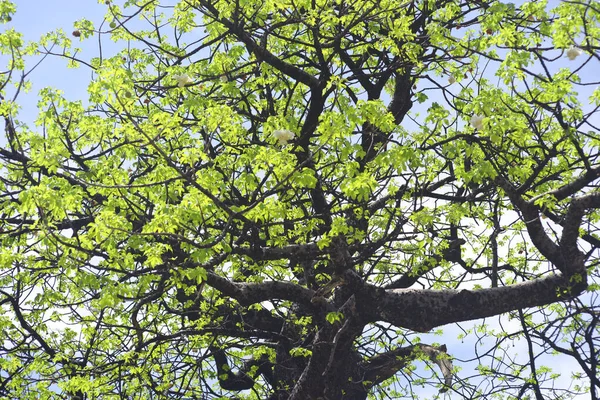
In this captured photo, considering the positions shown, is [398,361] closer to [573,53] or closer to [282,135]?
[282,135]

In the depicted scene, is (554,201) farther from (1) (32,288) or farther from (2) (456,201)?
(1) (32,288)

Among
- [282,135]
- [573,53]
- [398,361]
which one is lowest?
[282,135]

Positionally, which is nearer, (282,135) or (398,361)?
(282,135)

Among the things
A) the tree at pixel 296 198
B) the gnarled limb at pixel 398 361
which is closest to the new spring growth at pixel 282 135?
the tree at pixel 296 198

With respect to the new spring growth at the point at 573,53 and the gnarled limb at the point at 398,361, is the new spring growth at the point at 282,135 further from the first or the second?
the gnarled limb at the point at 398,361

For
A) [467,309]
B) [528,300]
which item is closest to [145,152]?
[467,309]

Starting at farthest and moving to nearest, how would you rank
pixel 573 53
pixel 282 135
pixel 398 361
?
pixel 398 361 → pixel 573 53 → pixel 282 135

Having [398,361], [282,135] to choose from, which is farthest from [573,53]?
[398,361]

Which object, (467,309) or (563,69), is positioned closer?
(563,69)

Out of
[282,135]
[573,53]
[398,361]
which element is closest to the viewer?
[282,135]

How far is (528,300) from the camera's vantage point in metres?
11.9

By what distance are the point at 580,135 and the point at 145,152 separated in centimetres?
726

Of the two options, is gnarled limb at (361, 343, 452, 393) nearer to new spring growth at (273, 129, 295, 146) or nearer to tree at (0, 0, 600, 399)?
tree at (0, 0, 600, 399)

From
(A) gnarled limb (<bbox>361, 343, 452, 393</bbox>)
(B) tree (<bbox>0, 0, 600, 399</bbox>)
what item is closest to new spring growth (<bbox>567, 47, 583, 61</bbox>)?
(B) tree (<bbox>0, 0, 600, 399</bbox>)
